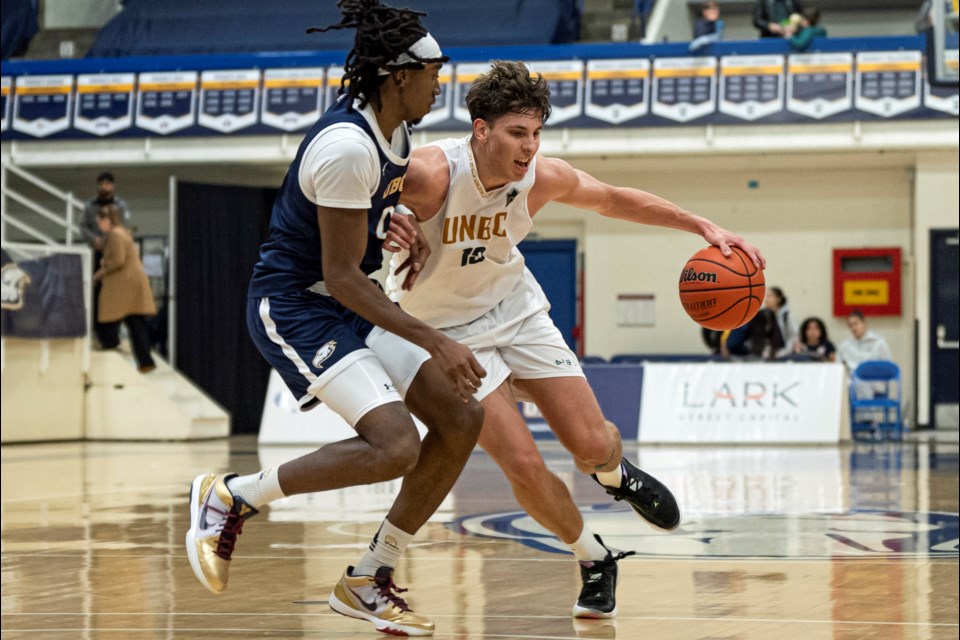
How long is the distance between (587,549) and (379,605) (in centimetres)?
79

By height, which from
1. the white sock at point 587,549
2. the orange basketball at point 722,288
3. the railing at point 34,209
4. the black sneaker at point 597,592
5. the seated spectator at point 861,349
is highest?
the railing at point 34,209

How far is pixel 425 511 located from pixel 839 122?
12.9 meters

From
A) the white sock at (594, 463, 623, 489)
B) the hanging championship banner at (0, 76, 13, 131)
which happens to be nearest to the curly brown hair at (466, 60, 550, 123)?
the white sock at (594, 463, 623, 489)

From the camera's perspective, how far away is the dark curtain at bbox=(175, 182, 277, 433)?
58.3 ft

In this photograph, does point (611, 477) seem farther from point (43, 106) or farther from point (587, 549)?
point (43, 106)

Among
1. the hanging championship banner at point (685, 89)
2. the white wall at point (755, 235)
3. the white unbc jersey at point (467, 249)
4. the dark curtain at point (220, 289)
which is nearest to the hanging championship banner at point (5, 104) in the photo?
the dark curtain at point (220, 289)

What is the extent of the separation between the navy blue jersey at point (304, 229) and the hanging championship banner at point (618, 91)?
12.5m

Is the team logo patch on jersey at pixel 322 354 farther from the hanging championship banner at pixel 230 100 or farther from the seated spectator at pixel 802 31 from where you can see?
the hanging championship banner at pixel 230 100

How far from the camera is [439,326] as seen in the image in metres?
4.66

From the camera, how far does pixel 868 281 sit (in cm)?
1752

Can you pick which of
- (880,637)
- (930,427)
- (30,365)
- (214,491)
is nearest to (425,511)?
(214,491)

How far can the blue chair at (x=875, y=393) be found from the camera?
1484 cm

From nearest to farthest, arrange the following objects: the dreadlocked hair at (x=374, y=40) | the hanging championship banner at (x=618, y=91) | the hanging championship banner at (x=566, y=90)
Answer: the dreadlocked hair at (x=374, y=40)
the hanging championship banner at (x=618, y=91)
the hanging championship banner at (x=566, y=90)

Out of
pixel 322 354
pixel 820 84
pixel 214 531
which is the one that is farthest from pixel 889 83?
pixel 214 531
